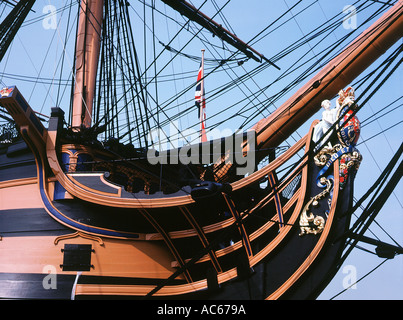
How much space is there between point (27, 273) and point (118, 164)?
6.09 feet

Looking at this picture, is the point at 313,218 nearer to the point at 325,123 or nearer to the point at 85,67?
the point at 325,123

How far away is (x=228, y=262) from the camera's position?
6.16 metres

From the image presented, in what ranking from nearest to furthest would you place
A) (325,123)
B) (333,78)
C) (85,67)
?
(325,123), (333,78), (85,67)

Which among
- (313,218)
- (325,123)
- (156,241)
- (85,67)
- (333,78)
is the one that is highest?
(85,67)

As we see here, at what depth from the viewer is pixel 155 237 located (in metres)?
5.96

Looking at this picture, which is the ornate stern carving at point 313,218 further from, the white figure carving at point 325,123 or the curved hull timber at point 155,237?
the white figure carving at point 325,123

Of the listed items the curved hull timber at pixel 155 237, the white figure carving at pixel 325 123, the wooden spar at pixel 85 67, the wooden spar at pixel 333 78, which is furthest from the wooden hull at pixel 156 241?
the wooden spar at pixel 85 67

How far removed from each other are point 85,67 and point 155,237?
411 cm

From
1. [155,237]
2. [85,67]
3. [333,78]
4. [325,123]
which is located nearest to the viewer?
[325,123]

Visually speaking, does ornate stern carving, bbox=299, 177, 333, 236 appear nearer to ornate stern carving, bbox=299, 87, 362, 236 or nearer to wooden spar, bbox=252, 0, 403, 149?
ornate stern carving, bbox=299, 87, 362, 236

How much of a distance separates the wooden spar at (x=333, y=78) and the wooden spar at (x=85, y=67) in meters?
3.40

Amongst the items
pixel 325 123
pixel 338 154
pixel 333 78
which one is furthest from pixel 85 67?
pixel 338 154

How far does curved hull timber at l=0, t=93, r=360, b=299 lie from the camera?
16.3 ft
